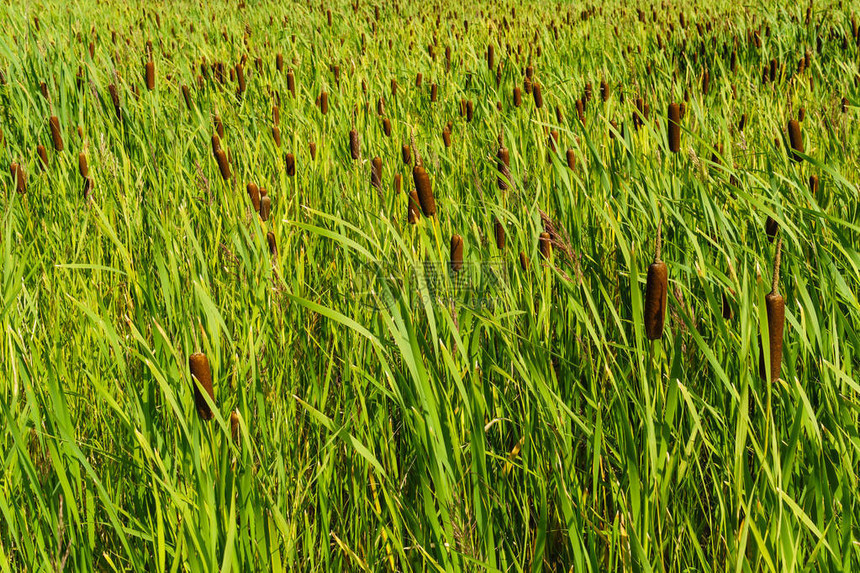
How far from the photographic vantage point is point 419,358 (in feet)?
3.31

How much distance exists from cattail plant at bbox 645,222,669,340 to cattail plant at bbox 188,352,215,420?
0.48 meters

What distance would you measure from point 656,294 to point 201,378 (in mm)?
503

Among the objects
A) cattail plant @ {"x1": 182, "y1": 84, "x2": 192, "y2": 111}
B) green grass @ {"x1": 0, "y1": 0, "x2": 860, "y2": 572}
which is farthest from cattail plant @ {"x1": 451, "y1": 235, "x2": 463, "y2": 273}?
cattail plant @ {"x1": 182, "y1": 84, "x2": 192, "y2": 111}

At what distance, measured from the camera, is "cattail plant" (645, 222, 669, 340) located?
0.85m

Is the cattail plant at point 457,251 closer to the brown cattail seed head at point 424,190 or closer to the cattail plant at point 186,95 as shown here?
the brown cattail seed head at point 424,190

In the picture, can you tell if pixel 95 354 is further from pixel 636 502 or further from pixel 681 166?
pixel 681 166

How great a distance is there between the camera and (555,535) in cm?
117

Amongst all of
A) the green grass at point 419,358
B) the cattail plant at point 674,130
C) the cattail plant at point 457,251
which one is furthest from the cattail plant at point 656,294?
the cattail plant at point 674,130

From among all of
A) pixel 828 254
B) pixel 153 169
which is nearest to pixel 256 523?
pixel 828 254

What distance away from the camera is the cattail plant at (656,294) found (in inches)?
33.6

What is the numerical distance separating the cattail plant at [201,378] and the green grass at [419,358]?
5cm
